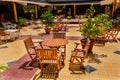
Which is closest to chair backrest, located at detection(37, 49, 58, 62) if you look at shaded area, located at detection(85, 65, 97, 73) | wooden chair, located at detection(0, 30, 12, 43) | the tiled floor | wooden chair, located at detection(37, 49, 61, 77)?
wooden chair, located at detection(37, 49, 61, 77)

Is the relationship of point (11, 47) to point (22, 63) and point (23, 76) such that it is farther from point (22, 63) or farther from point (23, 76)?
point (23, 76)

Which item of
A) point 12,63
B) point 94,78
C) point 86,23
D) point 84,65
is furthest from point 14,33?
point 94,78

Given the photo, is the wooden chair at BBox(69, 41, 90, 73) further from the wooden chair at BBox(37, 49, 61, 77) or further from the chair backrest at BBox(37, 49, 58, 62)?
the chair backrest at BBox(37, 49, 58, 62)

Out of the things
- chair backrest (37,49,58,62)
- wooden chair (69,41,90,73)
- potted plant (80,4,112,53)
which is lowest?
wooden chair (69,41,90,73)

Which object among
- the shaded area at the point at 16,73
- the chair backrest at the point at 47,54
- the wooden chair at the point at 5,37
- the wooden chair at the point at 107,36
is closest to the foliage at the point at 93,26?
the wooden chair at the point at 107,36

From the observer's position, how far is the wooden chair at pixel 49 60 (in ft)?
18.0

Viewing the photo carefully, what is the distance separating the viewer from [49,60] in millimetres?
5801

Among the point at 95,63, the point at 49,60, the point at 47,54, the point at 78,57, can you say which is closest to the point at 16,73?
the point at 49,60

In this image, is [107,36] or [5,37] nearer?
[107,36]

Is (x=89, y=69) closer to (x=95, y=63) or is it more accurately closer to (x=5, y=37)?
(x=95, y=63)

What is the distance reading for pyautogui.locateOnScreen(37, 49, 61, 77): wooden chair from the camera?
550 centimetres

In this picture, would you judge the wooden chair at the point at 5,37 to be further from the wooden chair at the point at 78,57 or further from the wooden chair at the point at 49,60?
the wooden chair at the point at 78,57

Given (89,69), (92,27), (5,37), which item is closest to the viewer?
(89,69)

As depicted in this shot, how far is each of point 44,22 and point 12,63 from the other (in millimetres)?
5949
